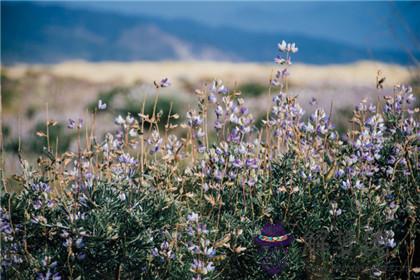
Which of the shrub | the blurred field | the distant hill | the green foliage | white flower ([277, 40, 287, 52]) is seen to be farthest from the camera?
the distant hill

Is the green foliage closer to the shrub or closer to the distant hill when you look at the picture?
the shrub

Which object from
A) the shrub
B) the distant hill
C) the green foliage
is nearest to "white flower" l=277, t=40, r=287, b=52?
the shrub

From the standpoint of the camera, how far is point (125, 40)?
585ft

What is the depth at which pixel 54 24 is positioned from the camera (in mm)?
184125

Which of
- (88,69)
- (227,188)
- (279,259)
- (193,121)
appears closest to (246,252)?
(279,259)

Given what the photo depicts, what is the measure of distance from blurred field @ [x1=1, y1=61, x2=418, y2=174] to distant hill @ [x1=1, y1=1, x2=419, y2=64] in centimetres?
12456

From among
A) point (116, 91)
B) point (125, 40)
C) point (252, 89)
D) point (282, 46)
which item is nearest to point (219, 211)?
point (282, 46)

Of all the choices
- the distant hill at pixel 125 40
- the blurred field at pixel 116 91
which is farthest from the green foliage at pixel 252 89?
the distant hill at pixel 125 40

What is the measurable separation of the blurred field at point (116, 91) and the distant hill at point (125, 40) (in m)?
125

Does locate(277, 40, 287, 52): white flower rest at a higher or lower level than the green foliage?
higher

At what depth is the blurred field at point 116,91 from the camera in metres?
11.2

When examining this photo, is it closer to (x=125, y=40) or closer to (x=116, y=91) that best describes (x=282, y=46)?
(x=116, y=91)

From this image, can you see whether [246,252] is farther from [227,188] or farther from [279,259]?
[227,188]

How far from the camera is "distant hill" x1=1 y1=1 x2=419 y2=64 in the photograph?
515 feet
